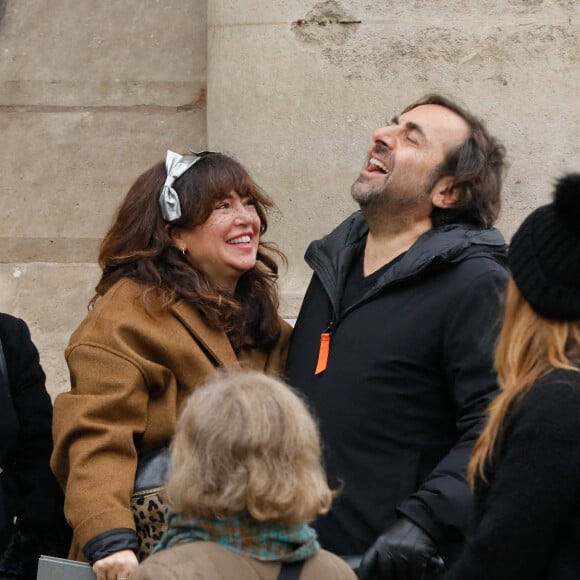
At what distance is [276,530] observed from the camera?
2.28 metres

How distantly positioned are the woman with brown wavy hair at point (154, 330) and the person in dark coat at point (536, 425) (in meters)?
1.13

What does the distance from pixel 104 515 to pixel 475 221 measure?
1.27 metres

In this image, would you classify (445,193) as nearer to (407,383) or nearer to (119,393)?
(407,383)

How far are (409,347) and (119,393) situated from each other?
735 mm

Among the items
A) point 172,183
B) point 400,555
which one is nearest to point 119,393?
point 172,183

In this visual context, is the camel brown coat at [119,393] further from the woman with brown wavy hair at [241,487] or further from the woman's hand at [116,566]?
the woman with brown wavy hair at [241,487]

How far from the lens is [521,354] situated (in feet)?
7.37

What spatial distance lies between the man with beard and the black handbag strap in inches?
25.5

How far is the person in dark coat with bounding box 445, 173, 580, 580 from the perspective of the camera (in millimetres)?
2115

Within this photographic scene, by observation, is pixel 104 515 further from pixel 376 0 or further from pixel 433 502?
pixel 376 0

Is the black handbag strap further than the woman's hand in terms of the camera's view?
No

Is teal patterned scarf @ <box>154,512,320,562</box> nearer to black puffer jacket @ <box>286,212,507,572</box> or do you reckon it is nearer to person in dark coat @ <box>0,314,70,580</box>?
black puffer jacket @ <box>286,212,507,572</box>

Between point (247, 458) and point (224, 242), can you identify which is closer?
point (247, 458)

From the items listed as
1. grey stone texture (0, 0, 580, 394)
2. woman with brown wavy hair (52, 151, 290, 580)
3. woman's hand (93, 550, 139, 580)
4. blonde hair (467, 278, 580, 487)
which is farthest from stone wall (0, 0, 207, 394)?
blonde hair (467, 278, 580, 487)
